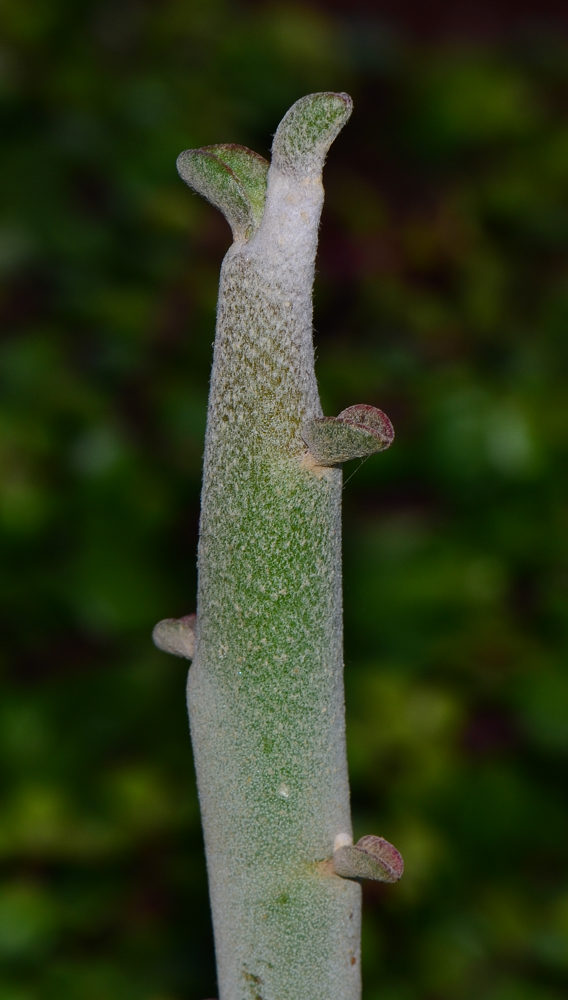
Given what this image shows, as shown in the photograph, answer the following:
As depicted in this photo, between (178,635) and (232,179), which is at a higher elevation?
(232,179)

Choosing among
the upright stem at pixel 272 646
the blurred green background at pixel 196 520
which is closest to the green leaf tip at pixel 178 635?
the upright stem at pixel 272 646

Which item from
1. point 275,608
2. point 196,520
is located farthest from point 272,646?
point 196,520

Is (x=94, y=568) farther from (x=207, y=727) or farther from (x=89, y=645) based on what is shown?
(x=207, y=727)

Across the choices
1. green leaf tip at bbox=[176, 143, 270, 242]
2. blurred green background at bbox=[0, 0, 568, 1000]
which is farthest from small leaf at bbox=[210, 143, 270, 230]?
blurred green background at bbox=[0, 0, 568, 1000]

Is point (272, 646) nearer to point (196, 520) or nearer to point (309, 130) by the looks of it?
point (309, 130)

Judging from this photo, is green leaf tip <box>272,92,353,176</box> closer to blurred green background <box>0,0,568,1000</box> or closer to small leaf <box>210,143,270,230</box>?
small leaf <box>210,143,270,230</box>

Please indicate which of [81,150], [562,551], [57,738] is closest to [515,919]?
[562,551]

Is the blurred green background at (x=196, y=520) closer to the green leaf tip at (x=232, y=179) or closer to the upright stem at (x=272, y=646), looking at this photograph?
the upright stem at (x=272, y=646)
